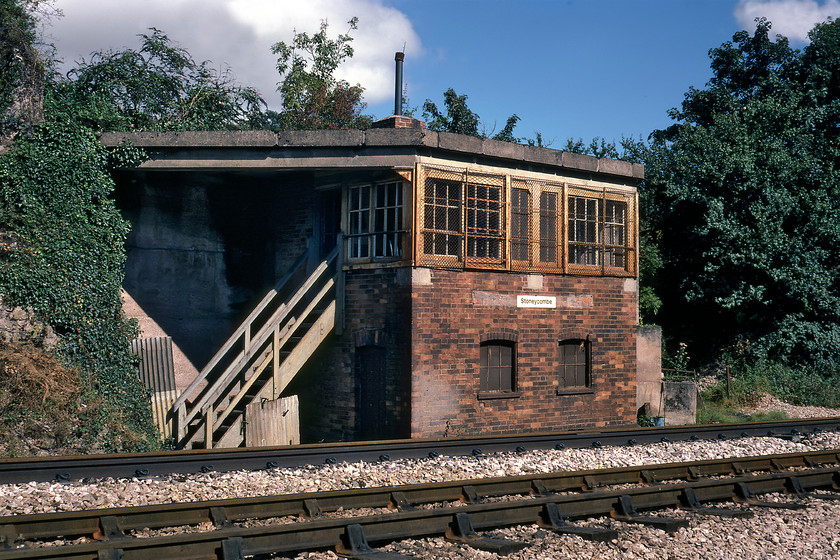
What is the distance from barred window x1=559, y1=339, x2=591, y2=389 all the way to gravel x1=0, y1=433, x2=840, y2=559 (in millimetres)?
4905

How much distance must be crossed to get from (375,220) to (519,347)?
355 cm

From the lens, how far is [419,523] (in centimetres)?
670

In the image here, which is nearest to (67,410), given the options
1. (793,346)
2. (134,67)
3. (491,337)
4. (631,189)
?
(491,337)

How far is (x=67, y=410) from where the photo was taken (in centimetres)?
1186

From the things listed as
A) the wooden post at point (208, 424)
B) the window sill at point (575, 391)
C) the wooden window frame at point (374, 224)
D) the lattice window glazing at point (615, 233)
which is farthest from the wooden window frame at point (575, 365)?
the wooden post at point (208, 424)

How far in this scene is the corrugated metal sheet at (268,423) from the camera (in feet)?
Answer: 42.6

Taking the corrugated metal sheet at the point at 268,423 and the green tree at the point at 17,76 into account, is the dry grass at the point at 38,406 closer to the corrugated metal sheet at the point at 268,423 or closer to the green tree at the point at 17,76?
the corrugated metal sheet at the point at 268,423

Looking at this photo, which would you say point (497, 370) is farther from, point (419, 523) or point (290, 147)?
point (419, 523)

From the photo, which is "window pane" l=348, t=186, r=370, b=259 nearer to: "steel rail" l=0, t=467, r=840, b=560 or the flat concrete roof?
the flat concrete roof

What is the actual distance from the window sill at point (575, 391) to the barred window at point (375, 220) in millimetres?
4278

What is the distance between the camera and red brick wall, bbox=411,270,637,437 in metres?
13.8

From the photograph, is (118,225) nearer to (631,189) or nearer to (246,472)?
(246,472)

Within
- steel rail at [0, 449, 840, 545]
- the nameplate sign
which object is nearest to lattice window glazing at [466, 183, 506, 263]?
the nameplate sign

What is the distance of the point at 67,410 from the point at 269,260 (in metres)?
5.78
